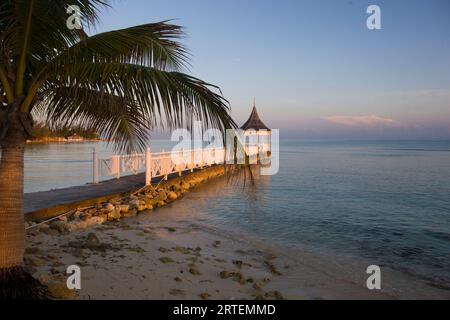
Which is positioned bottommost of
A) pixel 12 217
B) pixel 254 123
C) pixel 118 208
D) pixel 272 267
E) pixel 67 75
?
pixel 272 267

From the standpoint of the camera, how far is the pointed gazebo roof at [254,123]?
1421 inches

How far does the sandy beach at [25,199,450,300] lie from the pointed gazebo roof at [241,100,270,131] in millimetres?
27805

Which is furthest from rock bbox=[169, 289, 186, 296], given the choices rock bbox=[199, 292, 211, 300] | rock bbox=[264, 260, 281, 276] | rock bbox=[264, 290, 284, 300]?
rock bbox=[264, 260, 281, 276]

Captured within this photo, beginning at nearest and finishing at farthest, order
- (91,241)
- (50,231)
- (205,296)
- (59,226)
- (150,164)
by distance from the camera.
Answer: (205,296), (91,241), (50,231), (59,226), (150,164)

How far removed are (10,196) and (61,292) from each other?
1309 mm

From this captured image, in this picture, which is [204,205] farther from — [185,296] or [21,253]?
[21,253]

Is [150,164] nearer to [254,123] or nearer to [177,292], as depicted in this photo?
[177,292]

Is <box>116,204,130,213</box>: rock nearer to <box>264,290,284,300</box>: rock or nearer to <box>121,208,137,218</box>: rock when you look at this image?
<box>121,208,137,218</box>: rock

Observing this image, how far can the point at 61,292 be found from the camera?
4.22 m

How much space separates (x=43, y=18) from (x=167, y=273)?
13.5 ft

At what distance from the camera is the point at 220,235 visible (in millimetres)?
9664

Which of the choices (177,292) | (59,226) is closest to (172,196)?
(59,226)

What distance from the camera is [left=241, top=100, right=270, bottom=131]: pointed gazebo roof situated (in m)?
36.1
